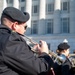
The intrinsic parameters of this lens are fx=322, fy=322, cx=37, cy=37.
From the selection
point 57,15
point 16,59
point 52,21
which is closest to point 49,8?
point 57,15

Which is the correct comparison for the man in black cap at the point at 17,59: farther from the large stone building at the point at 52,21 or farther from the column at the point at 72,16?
the column at the point at 72,16

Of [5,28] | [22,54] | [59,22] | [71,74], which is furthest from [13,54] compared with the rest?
[59,22]

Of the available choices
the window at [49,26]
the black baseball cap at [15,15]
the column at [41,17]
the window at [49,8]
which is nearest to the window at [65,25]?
the window at [49,26]

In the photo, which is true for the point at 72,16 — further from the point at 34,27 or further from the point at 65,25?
the point at 34,27

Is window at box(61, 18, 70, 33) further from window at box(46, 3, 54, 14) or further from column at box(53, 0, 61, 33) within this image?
window at box(46, 3, 54, 14)

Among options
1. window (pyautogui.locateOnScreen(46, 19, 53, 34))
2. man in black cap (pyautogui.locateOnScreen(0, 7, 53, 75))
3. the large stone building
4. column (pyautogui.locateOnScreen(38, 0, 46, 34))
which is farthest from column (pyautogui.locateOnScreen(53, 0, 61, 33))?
man in black cap (pyautogui.locateOnScreen(0, 7, 53, 75))

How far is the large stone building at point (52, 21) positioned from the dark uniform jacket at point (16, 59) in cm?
3457

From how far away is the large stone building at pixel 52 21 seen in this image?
3819 cm

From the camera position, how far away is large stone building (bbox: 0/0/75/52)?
125ft

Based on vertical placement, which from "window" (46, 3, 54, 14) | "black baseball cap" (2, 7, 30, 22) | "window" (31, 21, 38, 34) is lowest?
"window" (31, 21, 38, 34)

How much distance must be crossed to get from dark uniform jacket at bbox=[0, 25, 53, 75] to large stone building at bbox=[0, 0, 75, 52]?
34572 mm

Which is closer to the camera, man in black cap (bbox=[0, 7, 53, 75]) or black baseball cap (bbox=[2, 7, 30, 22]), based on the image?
man in black cap (bbox=[0, 7, 53, 75])

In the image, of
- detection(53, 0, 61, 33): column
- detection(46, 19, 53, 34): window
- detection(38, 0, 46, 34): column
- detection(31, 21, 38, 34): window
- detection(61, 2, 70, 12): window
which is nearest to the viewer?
detection(61, 2, 70, 12): window

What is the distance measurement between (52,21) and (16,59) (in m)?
37.7
